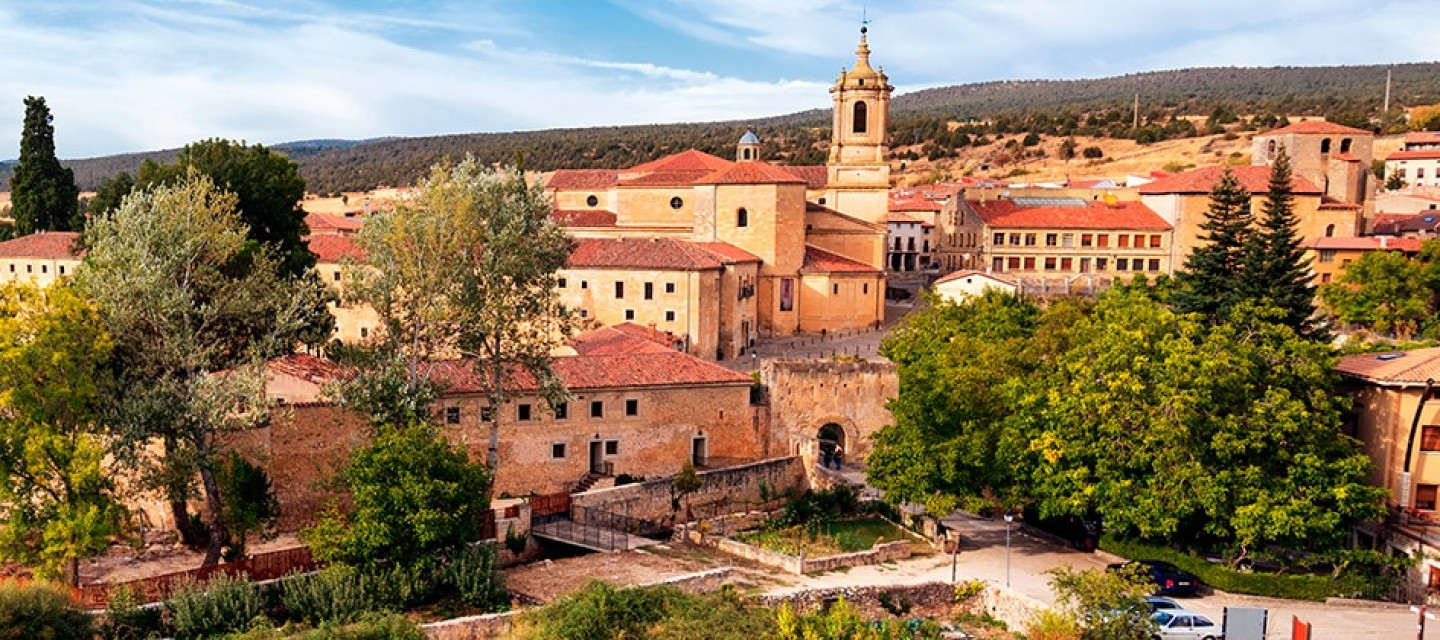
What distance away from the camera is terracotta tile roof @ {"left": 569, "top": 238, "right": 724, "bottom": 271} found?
43.5 meters

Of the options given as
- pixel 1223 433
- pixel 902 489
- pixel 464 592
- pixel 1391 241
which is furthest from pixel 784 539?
pixel 1391 241

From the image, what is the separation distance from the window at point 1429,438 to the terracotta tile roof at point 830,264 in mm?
26312

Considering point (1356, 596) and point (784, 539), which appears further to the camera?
point (784, 539)

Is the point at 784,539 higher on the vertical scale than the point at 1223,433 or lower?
lower

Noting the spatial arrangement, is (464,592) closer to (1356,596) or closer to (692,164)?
(1356,596)

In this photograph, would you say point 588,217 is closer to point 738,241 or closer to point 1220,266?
point 738,241

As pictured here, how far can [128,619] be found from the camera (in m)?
20.8

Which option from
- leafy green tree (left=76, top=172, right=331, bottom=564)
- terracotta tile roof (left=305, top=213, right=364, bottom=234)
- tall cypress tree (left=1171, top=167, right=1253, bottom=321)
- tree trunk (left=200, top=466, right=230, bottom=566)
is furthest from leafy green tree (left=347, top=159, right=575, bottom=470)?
terracotta tile roof (left=305, top=213, right=364, bottom=234)

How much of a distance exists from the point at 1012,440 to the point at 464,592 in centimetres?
1288

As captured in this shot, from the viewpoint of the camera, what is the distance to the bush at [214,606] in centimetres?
2083

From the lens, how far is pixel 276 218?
131ft

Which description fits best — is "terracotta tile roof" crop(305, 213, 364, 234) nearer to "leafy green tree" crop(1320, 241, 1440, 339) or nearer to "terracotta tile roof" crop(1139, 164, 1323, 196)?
"terracotta tile roof" crop(1139, 164, 1323, 196)

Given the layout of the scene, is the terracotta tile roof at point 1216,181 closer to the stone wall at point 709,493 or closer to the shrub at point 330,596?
the stone wall at point 709,493

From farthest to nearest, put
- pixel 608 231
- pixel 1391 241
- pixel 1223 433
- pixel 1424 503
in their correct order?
pixel 608 231
pixel 1391 241
pixel 1424 503
pixel 1223 433
